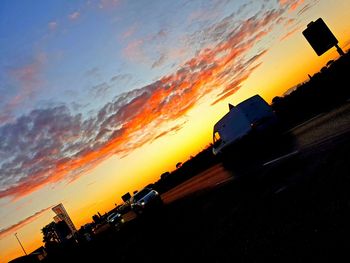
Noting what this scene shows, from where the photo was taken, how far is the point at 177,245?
6.05m

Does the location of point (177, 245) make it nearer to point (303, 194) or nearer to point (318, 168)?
point (303, 194)

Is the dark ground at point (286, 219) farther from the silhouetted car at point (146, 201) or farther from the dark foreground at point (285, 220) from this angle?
the silhouetted car at point (146, 201)

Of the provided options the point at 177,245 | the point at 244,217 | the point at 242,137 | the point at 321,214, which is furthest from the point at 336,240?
the point at 242,137

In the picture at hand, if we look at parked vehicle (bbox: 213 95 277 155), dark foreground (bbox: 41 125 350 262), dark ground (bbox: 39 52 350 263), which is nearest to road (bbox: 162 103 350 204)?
dark ground (bbox: 39 52 350 263)

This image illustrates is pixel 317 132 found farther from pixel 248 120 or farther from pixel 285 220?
pixel 285 220

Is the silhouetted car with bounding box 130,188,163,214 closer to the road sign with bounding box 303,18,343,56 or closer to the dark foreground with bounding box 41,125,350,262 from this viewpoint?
the dark foreground with bounding box 41,125,350,262

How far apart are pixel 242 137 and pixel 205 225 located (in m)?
7.91

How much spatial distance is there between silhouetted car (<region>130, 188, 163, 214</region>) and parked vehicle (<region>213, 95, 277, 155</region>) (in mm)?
6846

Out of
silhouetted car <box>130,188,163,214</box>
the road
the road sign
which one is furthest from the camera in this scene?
silhouetted car <box>130,188,163,214</box>

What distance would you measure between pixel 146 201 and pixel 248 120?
30.5 ft

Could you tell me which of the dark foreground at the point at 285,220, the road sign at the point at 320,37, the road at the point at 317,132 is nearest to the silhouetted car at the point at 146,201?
the road at the point at 317,132

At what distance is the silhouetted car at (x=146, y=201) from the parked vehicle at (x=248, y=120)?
6.85 m

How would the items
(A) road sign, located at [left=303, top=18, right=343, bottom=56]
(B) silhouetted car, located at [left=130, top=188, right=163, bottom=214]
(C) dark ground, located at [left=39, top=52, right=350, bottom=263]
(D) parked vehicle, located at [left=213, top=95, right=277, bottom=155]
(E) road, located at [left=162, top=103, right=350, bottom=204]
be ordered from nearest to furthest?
1. (C) dark ground, located at [left=39, top=52, right=350, bottom=263]
2. (E) road, located at [left=162, top=103, right=350, bottom=204]
3. (D) parked vehicle, located at [left=213, top=95, right=277, bottom=155]
4. (A) road sign, located at [left=303, top=18, right=343, bottom=56]
5. (B) silhouetted car, located at [left=130, top=188, right=163, bottom=214]

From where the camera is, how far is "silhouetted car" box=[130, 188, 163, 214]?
2006 cm
